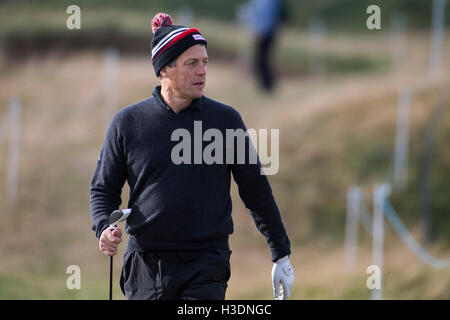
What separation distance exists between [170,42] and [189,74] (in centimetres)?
19

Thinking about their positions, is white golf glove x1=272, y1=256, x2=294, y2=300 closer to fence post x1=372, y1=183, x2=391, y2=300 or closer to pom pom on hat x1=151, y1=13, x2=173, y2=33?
pom pom on hat x1=151, y1=13, x2=173, y2=33

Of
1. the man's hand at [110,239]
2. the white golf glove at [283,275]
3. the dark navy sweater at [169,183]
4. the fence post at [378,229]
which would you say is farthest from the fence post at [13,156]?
the white golf glove at [283,275]

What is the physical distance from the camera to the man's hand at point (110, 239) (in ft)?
11.7

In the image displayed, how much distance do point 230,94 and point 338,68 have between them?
5690 millimetres

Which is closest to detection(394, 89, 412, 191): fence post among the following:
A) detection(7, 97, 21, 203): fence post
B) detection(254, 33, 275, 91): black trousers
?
detection(254, 33, 275, 91): black trousers

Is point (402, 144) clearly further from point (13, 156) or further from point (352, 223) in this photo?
point (13, 156)

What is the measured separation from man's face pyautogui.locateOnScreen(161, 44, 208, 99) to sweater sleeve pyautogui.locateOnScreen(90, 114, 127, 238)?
1.15 ft

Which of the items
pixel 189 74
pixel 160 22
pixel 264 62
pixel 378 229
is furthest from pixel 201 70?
pixel 264 62

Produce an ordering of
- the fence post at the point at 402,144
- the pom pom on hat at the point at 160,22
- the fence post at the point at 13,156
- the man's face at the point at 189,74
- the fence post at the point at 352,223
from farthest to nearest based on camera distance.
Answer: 1. the fence post at the point at 402,144
2. the fence post at the point at 13,156
3. the fence post at the point at 352,223
4. the pom pom on hat at the point at 160,22
5. the man's face at the point at 189,74

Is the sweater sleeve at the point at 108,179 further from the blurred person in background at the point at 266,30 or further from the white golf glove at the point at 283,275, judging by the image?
the blurred person in background at the point at 266,30

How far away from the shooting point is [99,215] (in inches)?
148

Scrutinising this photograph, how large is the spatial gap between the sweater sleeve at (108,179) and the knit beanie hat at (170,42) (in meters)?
0.38

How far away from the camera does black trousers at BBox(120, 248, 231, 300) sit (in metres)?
3.61

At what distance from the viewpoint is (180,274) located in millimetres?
3613
